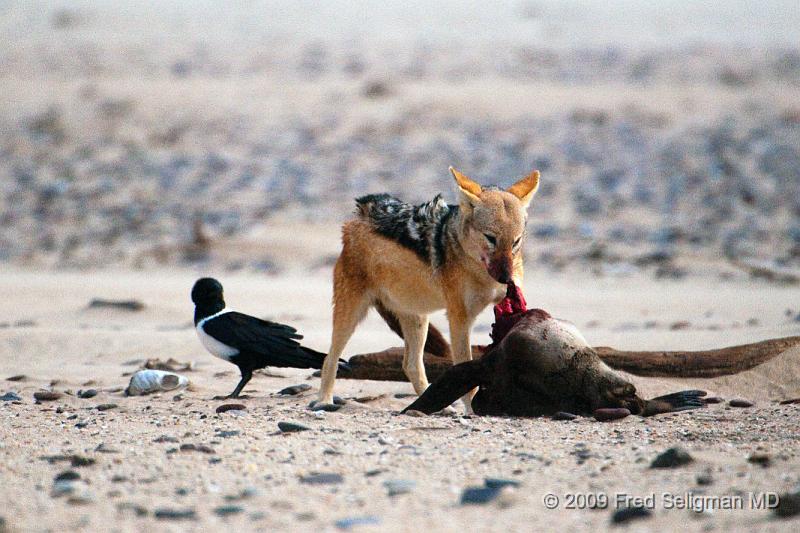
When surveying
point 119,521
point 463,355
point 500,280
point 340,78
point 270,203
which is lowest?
point 119,521

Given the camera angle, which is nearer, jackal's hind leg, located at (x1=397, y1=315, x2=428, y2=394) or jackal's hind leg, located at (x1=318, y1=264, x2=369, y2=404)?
jackal's hind leg, located at (x1=318, y1=264, x2=369, y2=404)

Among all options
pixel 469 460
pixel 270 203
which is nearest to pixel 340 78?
pixel 270 203

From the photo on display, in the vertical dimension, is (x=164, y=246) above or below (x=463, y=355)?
above

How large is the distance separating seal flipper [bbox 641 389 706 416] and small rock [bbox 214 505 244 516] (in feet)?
10.4

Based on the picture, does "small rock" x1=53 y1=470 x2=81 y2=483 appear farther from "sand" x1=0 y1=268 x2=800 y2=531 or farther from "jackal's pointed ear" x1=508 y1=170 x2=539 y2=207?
"jackal's pointed ear" x1=508 y1=170 x2=539 y2=207

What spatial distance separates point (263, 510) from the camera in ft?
15.4

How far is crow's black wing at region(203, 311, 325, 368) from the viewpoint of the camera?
7980mm

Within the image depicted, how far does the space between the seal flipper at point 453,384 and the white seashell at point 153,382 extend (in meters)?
2.19

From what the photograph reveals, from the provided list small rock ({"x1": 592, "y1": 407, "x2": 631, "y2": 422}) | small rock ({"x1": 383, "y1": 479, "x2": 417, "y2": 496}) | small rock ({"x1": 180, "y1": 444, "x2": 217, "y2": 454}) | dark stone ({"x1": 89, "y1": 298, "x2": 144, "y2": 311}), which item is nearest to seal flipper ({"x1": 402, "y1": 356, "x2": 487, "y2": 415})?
small rock ({"x1": 592, "y1": 407, "x2": 631, "y2": 422})

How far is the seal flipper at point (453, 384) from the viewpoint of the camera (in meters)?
6.94

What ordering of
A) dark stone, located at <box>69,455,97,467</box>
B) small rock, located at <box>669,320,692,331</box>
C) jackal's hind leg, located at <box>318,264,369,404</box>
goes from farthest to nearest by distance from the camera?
small rock, located at <box>669,320,692,331</box> → jackal's hind leg, located at <box>318,264,369,404</box> → dark stone, located at <box>69,455,97,467</box>

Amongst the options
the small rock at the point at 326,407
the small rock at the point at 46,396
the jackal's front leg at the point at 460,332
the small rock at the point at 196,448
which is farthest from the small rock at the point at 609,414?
the small rock at the point at 46,396

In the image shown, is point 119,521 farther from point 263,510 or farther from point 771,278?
point 771,278

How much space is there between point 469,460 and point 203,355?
4.88 metres
